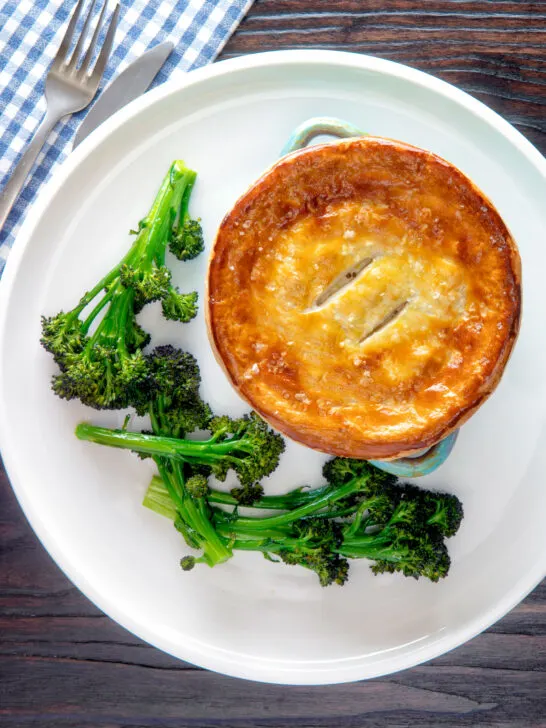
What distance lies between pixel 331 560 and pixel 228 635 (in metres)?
0.43

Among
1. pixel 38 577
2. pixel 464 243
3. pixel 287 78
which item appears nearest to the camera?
pixel 464 243

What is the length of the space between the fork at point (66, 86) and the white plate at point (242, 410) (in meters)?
0.22

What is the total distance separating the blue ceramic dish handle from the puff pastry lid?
0.14 metres

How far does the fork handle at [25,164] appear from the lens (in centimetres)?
223

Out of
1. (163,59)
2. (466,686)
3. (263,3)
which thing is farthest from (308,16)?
(466,686)

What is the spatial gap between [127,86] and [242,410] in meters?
1.06

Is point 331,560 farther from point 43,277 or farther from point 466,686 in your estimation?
point 43,277

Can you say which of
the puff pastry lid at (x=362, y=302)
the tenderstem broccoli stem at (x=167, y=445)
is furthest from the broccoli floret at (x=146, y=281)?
the tenderstem broccoli stem at (x=167, y=445)

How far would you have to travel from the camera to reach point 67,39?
7.27 feet

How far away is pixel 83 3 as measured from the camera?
2.24 meters

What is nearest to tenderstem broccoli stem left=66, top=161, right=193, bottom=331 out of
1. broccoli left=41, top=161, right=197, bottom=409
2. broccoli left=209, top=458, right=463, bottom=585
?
broccoli left=41, top=161, right=197, bottom=409

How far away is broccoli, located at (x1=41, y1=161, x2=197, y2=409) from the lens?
6.64ft

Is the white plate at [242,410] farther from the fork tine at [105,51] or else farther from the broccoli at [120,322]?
the fork tine at [105,51]

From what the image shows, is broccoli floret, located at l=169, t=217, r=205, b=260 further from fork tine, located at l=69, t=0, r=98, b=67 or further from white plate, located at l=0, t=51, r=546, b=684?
fork tine, located at l=69, t=0, r=98, b=67
